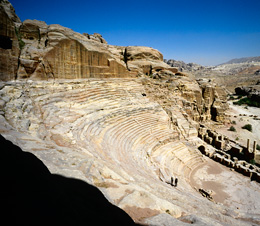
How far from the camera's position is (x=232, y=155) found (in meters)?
13.3

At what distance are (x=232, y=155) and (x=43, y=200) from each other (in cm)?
1529

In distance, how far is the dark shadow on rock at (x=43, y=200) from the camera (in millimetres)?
1337

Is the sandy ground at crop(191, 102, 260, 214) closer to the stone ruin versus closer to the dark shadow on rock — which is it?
the stone ruin

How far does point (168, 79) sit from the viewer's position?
18.1m

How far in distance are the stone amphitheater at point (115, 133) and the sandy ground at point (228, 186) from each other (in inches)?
2.0

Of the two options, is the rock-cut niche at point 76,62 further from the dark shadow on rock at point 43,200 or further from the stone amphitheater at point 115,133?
the dark shadow on rock at point 43,200

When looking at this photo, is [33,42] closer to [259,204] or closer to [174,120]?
[174,120]

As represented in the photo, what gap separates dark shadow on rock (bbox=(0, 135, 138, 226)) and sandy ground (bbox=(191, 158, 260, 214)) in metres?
8.42

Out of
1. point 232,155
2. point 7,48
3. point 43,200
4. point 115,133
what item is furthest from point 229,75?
point 43,200

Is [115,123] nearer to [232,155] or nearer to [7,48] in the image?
[7,48]

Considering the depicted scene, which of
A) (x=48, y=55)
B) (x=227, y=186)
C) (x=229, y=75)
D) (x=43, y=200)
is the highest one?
(x=229, y=75)

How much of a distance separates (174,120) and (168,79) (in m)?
6.17

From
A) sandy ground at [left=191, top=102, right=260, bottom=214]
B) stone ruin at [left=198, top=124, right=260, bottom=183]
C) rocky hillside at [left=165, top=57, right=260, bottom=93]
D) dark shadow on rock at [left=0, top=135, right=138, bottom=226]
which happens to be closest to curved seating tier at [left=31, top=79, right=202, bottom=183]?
sandy ground at [left=191, top=102, right=260, bottom=214]

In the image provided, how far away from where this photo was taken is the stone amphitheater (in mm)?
3631
